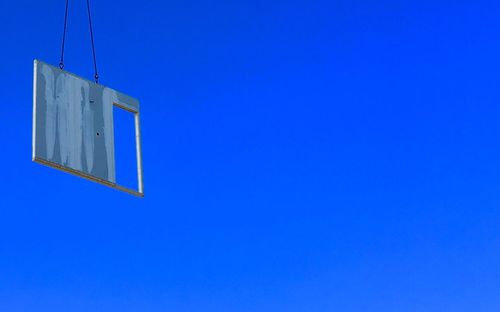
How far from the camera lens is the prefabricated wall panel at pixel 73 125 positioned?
16.5 metres

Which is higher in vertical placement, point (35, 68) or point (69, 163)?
point (35, 68)

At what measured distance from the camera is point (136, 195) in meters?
18.1

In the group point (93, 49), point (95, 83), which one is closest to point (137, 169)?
point (95, 83)

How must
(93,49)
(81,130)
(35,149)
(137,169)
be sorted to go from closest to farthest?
(35,149) → (81,130) → (137,169) → (93,49)

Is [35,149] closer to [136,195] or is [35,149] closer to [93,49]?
[136,195]

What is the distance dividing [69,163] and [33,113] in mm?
1188

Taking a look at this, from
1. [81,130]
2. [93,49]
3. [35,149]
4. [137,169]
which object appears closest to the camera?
[35,149]

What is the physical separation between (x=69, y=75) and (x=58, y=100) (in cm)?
68

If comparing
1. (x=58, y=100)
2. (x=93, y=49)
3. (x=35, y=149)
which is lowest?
(x=35, y=149)

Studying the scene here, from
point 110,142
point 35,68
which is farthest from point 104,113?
point 35,68

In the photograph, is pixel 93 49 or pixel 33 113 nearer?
pixel 33 113

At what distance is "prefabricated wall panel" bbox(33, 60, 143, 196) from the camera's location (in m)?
16.5

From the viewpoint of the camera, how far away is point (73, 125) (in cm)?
1709

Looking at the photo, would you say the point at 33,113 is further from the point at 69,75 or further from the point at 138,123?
the point at 138,123
